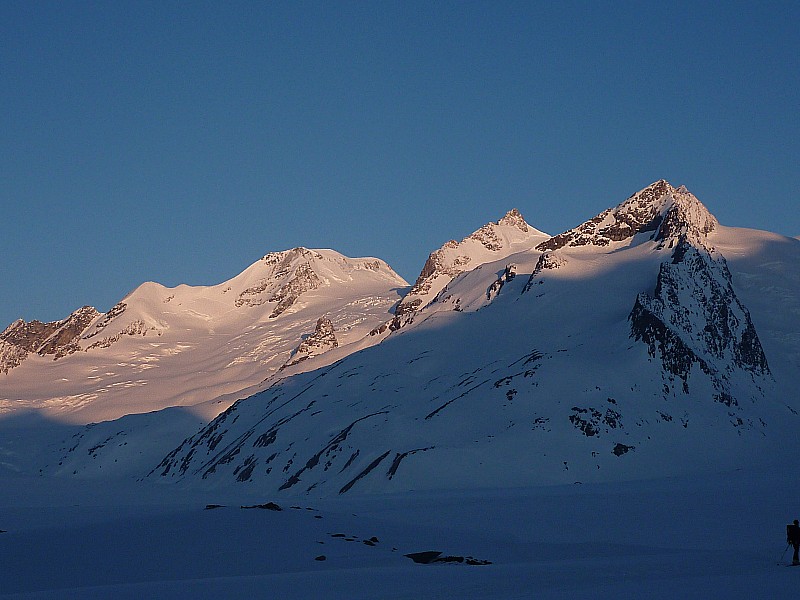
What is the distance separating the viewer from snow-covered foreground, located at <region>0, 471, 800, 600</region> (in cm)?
2864

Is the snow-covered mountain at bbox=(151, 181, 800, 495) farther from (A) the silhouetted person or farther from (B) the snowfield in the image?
(A) the silhouetted person

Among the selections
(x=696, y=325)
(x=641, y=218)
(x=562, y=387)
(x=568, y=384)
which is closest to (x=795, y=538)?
(x=562, y=387)

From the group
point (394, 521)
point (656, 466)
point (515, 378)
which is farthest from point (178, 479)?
point (394, 521)

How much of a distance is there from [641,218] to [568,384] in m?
78.7

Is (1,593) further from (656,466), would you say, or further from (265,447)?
(265,447)

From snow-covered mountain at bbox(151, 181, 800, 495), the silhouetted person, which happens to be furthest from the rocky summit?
the silhouetted person

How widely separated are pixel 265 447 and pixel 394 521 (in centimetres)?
8502

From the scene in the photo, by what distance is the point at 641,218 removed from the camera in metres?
183

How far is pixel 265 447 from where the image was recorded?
132500 mm

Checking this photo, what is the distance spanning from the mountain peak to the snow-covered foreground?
401ft

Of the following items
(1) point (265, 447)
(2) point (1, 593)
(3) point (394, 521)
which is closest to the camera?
(2) point (1, 593)

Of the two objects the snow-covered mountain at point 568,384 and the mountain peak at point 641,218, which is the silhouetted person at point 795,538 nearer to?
the snow-covered mountain at point 568,384

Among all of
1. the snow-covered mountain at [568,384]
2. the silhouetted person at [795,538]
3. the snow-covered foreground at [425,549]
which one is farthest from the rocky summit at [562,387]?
the silhouetted person at [795,538]

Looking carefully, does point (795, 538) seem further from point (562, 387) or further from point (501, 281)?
point (501, 281)
